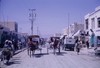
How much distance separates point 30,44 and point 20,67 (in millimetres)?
11259

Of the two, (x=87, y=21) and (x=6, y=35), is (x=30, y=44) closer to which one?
(x=6, y=35)

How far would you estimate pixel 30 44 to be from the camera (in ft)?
91.7

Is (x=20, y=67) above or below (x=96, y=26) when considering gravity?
below

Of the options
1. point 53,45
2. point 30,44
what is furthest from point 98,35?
point 30,44

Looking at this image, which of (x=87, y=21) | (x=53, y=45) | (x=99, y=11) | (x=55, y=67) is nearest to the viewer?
(x=55, y=67)

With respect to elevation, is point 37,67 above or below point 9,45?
below

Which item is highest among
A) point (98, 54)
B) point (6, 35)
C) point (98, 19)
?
point (98, 19)

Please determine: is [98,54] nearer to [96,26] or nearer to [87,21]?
[96,26]

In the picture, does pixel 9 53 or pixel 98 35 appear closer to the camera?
pixel 9 53

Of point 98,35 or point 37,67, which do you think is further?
point 98,35

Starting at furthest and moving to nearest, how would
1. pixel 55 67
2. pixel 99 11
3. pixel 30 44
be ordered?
1. pixel 99 11
2. pixel 30 44
3. pixel 55 67

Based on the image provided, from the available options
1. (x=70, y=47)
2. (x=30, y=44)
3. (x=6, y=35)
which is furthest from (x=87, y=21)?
(x=30, y=44)

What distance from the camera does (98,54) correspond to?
1117 inches

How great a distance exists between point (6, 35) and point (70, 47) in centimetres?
1139
